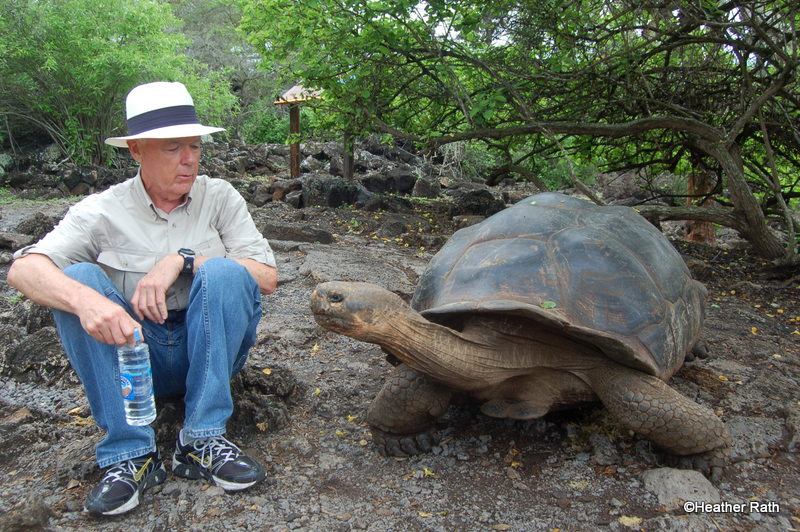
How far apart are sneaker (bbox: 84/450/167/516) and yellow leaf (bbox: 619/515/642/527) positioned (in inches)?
48.8

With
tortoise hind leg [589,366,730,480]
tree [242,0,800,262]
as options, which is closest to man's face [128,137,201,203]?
tortoise hind leg [589,366,730,480]

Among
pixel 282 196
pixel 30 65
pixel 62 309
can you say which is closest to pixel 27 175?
pixel 30 65

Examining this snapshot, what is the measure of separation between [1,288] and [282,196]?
4525 millimetres

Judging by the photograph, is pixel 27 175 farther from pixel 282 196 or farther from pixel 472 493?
pixel 472 493

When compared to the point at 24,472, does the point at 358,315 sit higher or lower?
higher

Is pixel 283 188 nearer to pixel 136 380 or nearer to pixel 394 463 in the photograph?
pixel 394 463

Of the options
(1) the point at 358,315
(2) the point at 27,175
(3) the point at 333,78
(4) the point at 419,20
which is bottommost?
(2) the point at 27,175

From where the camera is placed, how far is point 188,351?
1735 mm

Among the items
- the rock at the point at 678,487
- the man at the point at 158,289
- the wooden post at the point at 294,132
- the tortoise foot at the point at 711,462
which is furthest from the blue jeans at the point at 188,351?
the wooden post at the point at 294,132

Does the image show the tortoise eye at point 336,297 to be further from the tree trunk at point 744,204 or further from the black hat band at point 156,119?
the tree trunk at point 744,204

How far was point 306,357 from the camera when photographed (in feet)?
8.86

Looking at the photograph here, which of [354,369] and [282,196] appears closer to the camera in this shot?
[354,369]

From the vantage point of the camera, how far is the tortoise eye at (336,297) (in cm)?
150

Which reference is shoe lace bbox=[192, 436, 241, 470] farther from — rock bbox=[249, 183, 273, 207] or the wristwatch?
rock bbox=[249, 183, 273, 207]
